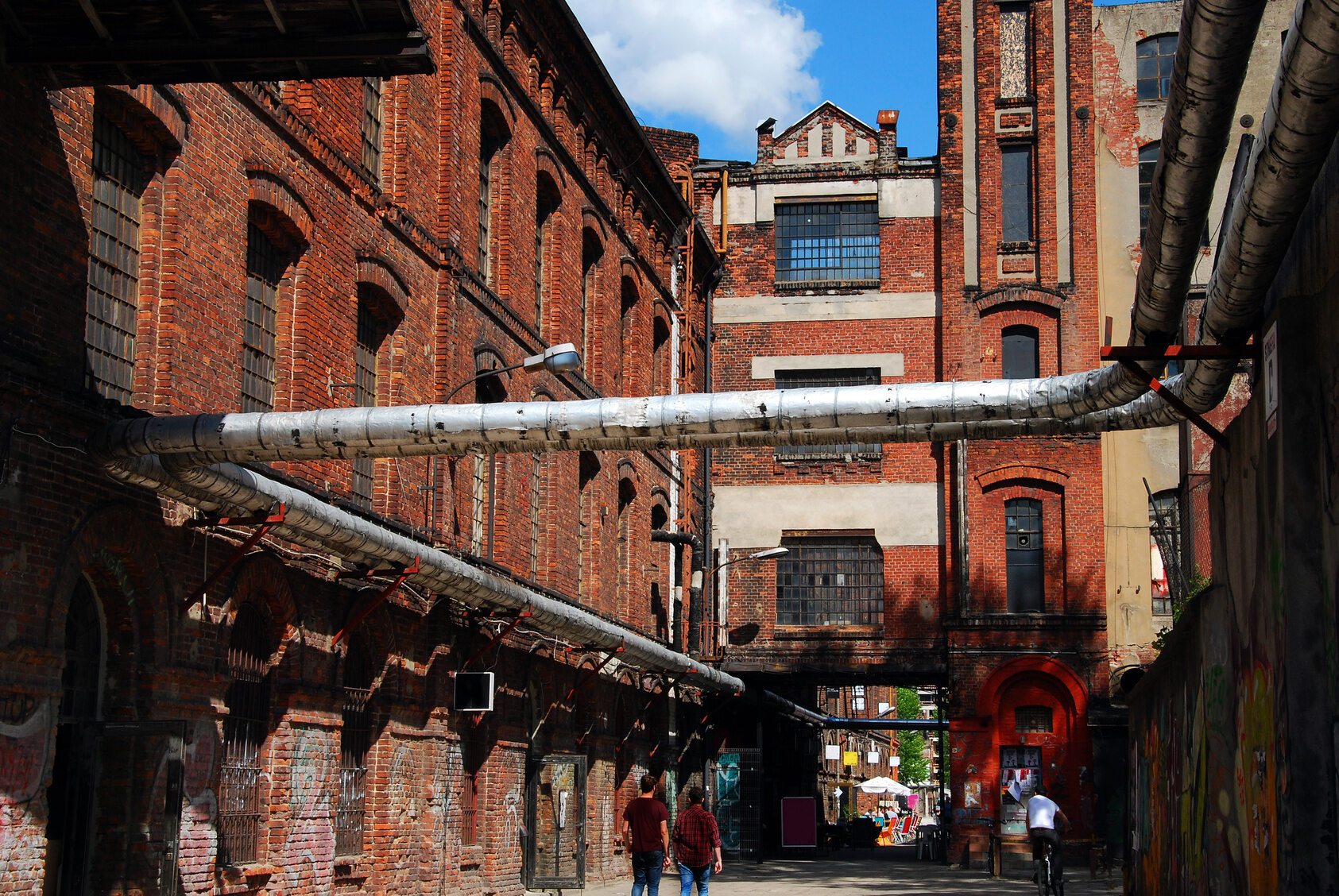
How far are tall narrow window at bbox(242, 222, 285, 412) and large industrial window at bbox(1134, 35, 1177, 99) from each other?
2470 centimetres

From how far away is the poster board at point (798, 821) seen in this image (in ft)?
118

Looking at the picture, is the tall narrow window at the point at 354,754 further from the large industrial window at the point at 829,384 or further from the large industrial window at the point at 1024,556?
the large industrial window at the point at 1024,556

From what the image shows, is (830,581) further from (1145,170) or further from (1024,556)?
(1145,170)

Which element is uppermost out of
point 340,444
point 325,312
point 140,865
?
point 325,312

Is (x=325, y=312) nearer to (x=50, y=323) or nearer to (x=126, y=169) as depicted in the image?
(x=126, y=169)

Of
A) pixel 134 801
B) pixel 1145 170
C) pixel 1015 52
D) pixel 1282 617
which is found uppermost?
pixel 1015 52

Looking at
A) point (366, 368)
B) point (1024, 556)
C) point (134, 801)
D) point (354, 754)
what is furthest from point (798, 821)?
point (134, 801)

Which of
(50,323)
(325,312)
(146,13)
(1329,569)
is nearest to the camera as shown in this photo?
(1329,569)

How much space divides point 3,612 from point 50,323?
2.28 m

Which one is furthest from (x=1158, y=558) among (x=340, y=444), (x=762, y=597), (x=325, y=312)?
(x=340, y=444)

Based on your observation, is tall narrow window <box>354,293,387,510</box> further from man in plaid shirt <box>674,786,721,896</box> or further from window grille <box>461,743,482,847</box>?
man in plaid shirt <box>674,786,721,896</box>

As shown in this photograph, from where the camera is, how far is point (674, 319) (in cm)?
3459

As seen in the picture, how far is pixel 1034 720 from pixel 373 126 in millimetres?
20407

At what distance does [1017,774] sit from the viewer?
32.2 meters
